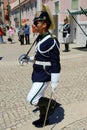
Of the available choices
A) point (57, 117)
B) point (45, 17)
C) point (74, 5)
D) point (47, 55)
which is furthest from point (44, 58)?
point (74, 5)

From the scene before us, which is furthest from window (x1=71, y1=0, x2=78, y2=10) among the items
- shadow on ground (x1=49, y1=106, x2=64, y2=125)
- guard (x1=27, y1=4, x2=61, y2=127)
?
guard (x1=27, y1=4, x2=61, y2=127)

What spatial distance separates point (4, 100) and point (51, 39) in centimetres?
261

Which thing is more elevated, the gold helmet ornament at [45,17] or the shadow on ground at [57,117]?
the gold helmet ornament at [45,17]

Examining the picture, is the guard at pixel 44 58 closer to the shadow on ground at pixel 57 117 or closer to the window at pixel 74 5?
the shadow on ground at pixel 57 117

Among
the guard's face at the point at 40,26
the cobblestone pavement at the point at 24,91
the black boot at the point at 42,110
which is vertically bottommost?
the cobblestone pavement at the point at 24,91

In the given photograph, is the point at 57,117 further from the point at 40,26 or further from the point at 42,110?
the point at 40,26

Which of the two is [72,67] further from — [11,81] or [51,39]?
[51,39]

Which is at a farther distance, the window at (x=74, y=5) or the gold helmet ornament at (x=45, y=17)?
the window at (x=74, y=5)

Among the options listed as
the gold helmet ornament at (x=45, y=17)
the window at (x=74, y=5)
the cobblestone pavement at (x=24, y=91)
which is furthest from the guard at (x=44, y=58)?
the window at (x=74, y=5)

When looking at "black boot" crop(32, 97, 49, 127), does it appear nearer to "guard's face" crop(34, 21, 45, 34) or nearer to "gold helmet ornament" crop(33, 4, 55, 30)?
"guard's face" crop(34, 21, 45, 34)

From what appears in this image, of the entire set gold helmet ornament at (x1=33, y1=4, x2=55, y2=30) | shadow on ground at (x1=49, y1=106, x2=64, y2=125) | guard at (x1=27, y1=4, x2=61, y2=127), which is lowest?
shadow on ground at (x1=49, y1=106, x2=64, y2=125)

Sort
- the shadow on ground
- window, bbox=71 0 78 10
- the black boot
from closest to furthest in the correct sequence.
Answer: the black boot < the shadow on ground < window, bbox=71 0 78 10

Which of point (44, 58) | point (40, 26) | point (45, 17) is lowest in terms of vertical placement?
point (44, 58)

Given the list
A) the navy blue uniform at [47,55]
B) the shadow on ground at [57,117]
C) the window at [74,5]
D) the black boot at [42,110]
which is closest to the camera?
the navy blue uniform at [47,55]
